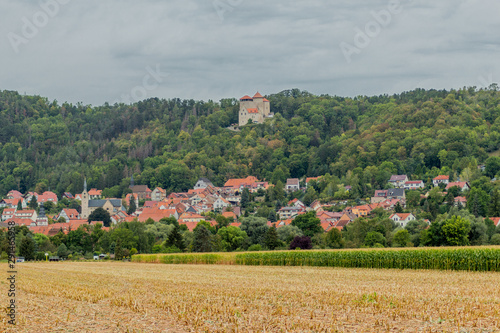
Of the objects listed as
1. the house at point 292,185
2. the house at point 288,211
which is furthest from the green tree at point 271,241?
the house at point 292,185

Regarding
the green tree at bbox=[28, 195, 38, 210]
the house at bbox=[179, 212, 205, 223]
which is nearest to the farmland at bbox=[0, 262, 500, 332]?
the house at bbox=[179, 212, 205, 223]

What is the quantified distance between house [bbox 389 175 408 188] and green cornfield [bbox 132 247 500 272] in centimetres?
11525

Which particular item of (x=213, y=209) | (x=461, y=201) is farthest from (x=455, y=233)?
(x=213, y=209)

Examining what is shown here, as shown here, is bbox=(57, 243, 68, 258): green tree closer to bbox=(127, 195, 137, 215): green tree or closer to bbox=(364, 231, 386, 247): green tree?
bbox=(364, 231, 386, 247): green tree

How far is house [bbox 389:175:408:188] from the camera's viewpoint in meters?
167

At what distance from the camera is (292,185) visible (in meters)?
197

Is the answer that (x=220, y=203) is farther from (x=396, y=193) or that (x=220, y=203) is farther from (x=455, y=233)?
(x=455, y=233)

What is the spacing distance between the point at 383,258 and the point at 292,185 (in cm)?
15443

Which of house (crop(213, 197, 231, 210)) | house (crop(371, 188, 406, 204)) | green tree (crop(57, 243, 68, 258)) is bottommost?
green tree (crop(57, 243, 68, 258))

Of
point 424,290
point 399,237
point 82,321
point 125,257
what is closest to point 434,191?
point 399,237

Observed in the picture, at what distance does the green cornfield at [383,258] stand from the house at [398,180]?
115m

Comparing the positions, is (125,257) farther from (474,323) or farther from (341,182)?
(341,182)

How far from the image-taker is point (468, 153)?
17575cm

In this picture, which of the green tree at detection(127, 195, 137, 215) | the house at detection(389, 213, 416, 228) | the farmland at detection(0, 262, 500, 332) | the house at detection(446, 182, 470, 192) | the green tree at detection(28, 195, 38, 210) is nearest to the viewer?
the farmland at detection(0, 262, 500, 332)
